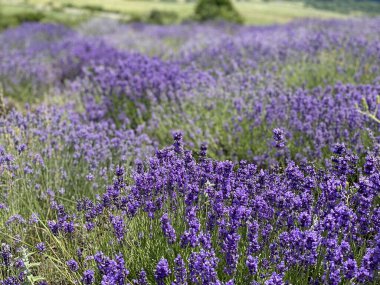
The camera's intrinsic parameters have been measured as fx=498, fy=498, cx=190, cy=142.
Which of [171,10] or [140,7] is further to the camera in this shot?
[140,7]

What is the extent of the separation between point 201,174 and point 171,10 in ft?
63.8

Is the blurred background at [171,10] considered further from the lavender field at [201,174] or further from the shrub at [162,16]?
the lavender field at [201,174]

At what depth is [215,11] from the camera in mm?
18359

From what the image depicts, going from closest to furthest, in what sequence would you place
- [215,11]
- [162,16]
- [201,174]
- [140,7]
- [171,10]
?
1. [201,174]
2. [215,11]
3. [162,16]
4. [171,10]
5. [140,7]

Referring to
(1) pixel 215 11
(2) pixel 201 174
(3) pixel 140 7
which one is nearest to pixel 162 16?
(1) pixel 215 11

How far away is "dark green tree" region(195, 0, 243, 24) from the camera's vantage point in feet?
59.7

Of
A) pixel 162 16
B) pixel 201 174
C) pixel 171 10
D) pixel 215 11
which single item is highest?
pixel 201 174

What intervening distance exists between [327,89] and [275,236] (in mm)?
2567

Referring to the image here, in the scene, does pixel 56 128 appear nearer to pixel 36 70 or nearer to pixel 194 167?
pixel 194 167

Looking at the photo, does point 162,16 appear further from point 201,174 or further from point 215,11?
point 201,174

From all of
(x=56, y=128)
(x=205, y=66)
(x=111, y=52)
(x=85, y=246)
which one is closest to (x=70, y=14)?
(x=111, y=52)

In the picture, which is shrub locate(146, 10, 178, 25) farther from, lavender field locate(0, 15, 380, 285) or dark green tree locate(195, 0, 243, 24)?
lavender field locate(0, 15, 380, 285)

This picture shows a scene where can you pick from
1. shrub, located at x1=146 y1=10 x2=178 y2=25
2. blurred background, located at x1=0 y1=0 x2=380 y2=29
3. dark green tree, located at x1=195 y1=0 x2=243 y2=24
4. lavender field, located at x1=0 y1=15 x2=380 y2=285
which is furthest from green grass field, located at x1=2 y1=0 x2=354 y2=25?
lavender field, located at x1=0 y1=15 x2=380 y2=285

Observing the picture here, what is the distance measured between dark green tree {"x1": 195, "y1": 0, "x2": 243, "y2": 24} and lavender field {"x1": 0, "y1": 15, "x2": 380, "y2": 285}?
10.9m
